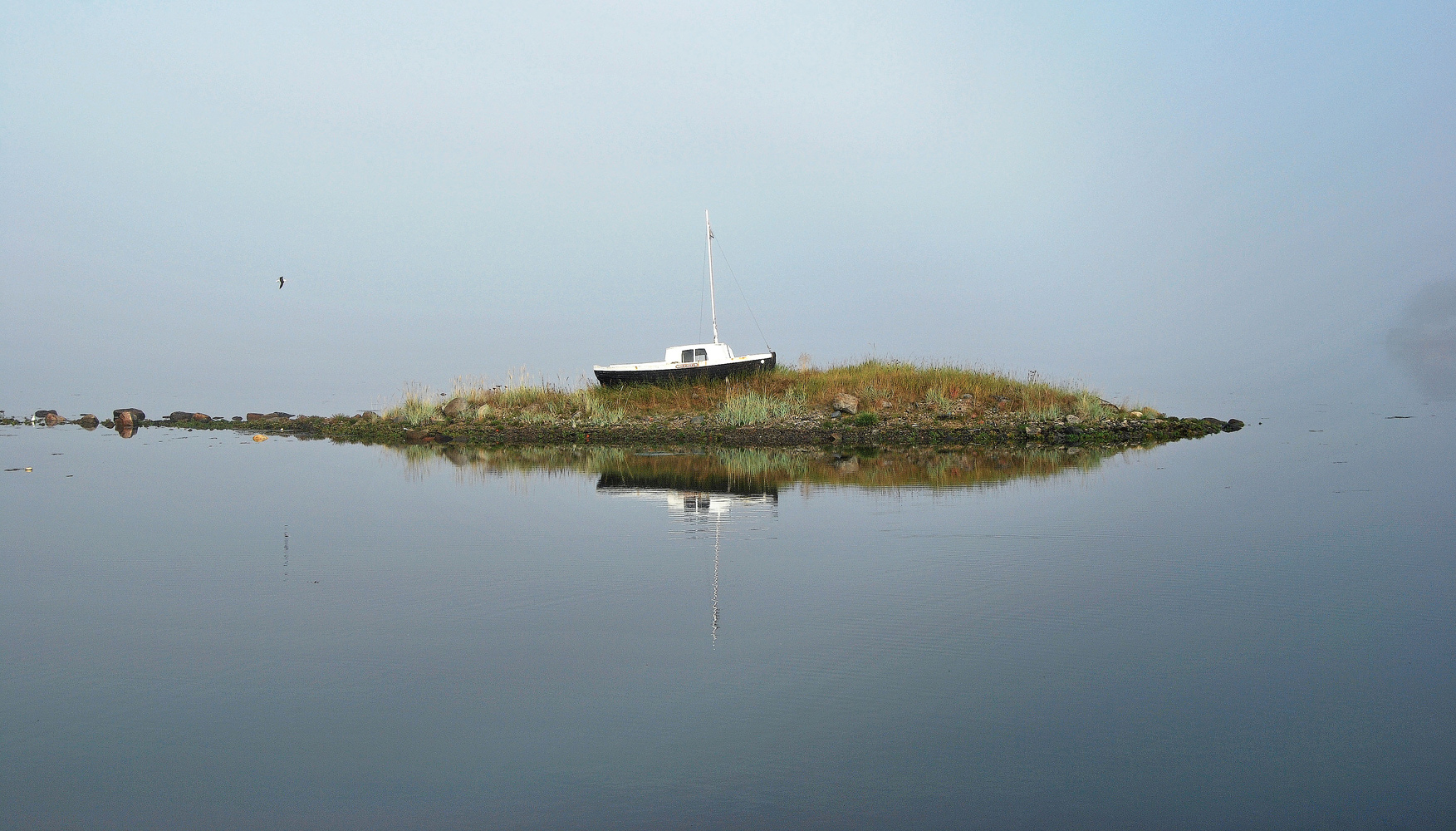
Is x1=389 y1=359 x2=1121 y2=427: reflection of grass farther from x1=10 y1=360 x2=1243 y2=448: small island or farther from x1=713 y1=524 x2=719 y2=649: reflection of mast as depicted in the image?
x1=713 y1=524 x2=719 y2=649: reflection of mast

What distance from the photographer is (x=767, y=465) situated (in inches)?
Answer: 843

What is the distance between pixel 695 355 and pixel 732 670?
26831 mm

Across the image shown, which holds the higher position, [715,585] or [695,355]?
[695,355]

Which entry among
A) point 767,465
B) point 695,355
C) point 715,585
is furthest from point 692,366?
point 715,585

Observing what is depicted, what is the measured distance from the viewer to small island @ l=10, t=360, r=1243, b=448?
2902 centimetres

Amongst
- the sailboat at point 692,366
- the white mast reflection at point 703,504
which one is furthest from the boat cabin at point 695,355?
the white mast reflection at point 703,504

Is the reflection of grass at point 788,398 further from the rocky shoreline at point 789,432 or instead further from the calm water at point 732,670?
the calm water at point 732,670

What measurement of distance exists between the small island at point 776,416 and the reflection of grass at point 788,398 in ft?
0.17

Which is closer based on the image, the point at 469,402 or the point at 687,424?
the point at 687,424

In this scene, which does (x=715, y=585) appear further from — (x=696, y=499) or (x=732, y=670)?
(x=696, y=499)

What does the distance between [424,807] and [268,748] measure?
127 cm

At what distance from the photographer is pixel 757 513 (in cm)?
1407

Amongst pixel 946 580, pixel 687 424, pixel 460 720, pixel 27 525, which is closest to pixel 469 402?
pixel 687 424

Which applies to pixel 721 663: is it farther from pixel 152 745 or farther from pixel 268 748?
pixel 152 745
